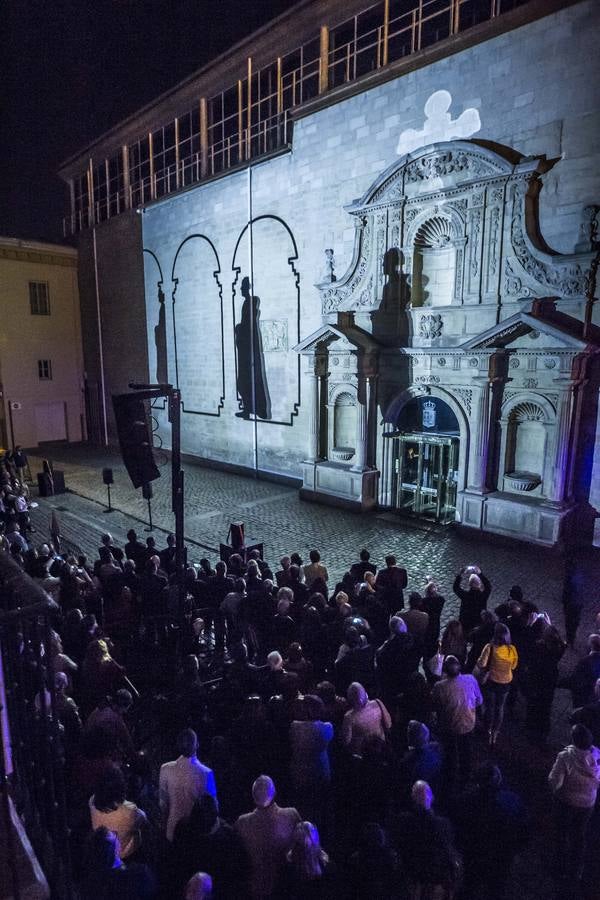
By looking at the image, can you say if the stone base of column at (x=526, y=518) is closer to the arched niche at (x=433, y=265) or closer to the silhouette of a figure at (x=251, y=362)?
the arched niche at (x=433, y=265)

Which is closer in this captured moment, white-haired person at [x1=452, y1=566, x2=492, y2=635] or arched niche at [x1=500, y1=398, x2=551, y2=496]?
white-haired person at [x1=452, y1=566, x2=492, y2=635]

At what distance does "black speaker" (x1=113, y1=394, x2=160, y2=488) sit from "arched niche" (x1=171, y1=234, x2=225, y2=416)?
48.7ft

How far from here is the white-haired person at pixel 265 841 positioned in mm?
3643

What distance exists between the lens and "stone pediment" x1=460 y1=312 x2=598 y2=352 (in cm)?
1172

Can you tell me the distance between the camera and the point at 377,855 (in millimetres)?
3312

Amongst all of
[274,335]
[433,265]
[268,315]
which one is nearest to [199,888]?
[433,265]

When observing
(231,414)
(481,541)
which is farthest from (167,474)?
(481,541)

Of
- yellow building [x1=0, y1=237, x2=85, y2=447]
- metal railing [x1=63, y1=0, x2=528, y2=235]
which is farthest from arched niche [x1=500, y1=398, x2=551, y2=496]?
yellow building [x1=0, y1=237, x2=85, y2=447]

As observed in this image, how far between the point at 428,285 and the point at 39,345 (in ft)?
70.8

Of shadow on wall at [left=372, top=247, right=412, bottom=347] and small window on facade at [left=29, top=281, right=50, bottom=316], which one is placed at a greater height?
small window on facade at [left=29, top=281, right=50, bottom=316]

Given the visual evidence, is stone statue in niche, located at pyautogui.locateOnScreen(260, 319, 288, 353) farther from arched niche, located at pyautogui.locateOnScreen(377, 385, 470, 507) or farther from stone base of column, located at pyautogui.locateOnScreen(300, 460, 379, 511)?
arched niche, located at pyautogui.locateOnScreen(377, 385, 470, 507)

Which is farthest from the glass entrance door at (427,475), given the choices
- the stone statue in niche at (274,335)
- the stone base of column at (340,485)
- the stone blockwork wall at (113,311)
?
the stone blockwork wall at (113,311)

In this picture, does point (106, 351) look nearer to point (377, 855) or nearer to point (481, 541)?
point (481, 541)

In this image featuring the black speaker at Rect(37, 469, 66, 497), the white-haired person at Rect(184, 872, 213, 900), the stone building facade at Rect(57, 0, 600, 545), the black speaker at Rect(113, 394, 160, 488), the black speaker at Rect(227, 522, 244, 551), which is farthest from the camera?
the black speaker at Rect(37, 469, 66, 497)
